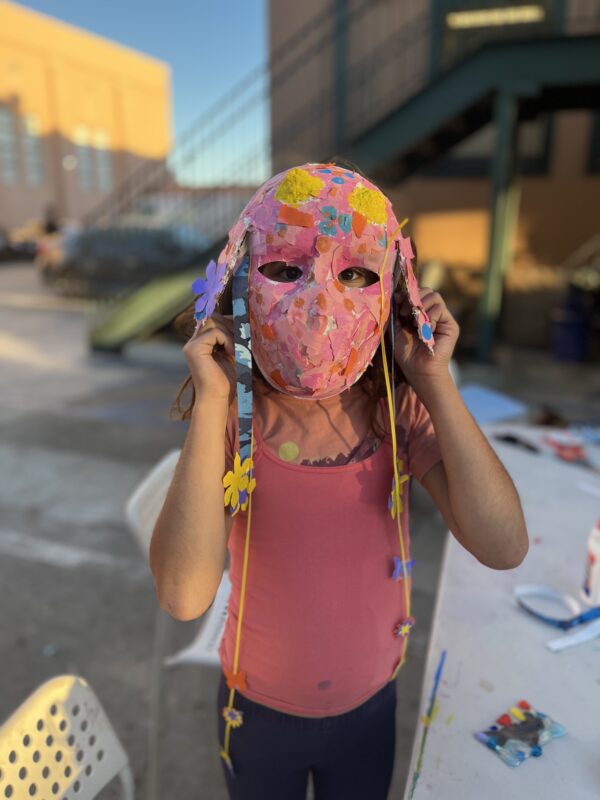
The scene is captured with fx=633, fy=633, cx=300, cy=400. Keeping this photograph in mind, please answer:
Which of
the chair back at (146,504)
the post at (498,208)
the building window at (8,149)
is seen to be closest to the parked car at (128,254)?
the post at (498,208)

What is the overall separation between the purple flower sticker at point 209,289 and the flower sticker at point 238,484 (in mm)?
264

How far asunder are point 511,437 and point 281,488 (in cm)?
200

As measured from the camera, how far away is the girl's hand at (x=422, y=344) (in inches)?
46.1

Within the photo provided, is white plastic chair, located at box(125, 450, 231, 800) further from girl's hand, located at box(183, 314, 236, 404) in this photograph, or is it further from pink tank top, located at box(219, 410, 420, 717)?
girl's hand, located at box(183, 314, 236, 404)

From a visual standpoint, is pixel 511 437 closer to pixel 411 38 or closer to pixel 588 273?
pixel 588 273

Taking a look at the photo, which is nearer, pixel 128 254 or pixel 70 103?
pixel 128 254

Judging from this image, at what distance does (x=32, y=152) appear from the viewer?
26.2 metres

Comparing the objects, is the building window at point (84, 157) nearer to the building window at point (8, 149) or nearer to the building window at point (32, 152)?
the building window at point (32, 152)

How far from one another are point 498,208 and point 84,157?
26.8 metres

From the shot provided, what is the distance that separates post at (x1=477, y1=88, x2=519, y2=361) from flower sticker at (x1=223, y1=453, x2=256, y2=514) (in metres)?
6.18

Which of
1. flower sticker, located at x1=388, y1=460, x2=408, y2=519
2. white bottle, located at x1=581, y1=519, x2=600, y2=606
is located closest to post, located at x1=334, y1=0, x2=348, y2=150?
white bottle, located at x1=581, y1=519, x2=600, y2=606

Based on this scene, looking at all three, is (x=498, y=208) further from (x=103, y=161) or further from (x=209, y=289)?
(x=103, y=161)

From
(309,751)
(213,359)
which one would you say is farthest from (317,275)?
(309,751)

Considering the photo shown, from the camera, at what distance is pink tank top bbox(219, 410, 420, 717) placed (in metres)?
1.17
